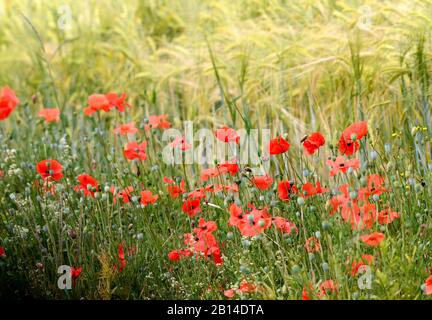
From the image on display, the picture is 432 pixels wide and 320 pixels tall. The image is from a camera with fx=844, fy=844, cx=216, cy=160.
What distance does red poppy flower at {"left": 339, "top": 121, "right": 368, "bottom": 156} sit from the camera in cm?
277

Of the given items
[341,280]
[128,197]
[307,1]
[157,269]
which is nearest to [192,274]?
[157,269]

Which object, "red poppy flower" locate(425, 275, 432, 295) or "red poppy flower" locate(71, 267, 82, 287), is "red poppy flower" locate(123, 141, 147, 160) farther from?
"red poppy flower" locate(425, 275, 432, 295)

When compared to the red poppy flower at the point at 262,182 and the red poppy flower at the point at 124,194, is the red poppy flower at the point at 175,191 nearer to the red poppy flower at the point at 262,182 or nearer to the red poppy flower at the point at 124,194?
the red poppy flower at the point at 124,194

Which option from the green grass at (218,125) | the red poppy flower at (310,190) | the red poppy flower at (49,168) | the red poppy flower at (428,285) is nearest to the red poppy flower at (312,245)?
the green grass at (218,125)

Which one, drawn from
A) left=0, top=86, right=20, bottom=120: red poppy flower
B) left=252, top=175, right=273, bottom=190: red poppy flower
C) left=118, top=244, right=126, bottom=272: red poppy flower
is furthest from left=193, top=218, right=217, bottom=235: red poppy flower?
left=0, top=86, right=20, bottom=120: red poppy flower

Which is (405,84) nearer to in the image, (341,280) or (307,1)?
(307,1)

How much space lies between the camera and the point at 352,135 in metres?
2.73

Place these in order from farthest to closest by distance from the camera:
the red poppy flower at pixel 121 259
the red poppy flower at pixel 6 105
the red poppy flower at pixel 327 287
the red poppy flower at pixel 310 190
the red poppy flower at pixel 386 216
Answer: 1. the red poppy flower at pixel 6 105
2. the red poppy flower at pixel 121 259
3. the red poppy flower at pixel 310 190
4. the red poppy flower at pixel 386 216
5. the red poppy flower at pixel 327 287

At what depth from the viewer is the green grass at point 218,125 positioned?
9.37 ft

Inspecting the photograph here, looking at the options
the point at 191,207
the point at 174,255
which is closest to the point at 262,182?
the point at 191,207

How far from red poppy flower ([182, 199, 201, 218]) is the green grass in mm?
88

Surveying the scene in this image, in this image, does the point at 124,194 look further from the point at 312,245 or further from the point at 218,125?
the point at 218,125

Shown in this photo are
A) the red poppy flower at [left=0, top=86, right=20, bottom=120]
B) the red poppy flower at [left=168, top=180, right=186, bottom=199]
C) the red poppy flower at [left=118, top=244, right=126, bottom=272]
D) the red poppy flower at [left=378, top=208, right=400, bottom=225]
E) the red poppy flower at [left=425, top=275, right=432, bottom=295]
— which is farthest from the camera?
the red poppy flower at [left=0, top=86, right=20, bottom=120]

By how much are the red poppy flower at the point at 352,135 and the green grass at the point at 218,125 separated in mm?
94
